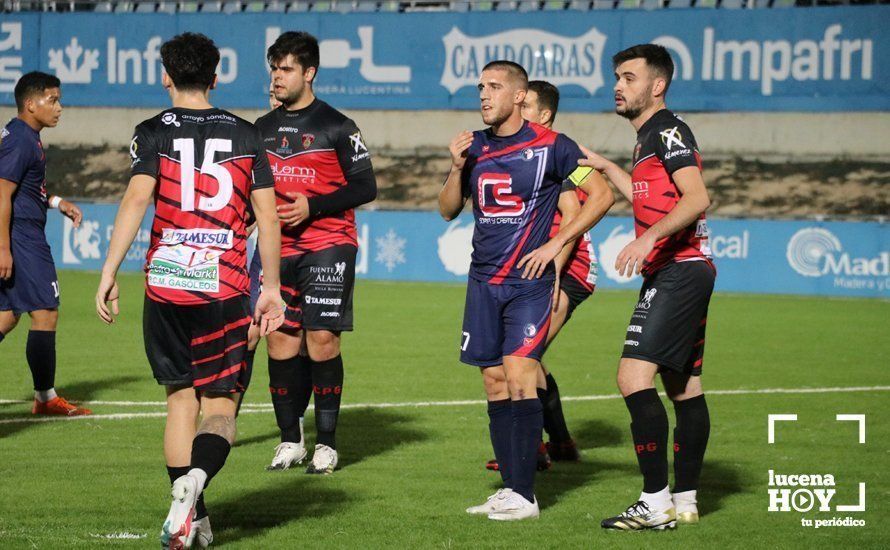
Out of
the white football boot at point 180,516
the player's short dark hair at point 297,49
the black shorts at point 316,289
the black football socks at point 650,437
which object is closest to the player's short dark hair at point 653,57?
the black football socks at point 650,437

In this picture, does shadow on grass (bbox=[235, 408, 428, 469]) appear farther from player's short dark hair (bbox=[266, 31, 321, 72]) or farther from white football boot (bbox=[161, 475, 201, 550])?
white football boot (bbox=[161, 475, 201, 550])

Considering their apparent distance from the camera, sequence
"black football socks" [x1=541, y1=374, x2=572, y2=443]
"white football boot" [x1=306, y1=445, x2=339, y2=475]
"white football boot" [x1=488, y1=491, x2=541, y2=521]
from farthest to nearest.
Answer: "black football socks" [x1=541, y1=374, x2=572, y2=443], "white football boot" [x1=306, y1=445, x2=339, y2=475], "white football boot" [x1=488, y1=491, x2=541, y2=521]

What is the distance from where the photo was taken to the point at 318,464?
751 cm

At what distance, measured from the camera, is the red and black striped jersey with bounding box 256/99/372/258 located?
7.79 m

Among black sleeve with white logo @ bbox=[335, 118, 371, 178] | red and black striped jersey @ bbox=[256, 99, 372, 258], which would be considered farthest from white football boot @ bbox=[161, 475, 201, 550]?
black sleeve with white logo @ bbox=[335, 118, 371, 178]

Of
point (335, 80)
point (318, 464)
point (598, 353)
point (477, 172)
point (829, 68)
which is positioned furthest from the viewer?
point (335, 80)

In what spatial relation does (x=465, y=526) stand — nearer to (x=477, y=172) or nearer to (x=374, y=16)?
(x=477, y=172)

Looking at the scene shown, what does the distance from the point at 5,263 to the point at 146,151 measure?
13.4 feet

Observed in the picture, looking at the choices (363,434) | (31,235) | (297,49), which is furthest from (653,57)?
(31,235)

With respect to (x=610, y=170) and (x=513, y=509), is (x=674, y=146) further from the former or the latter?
(x=513, y=509)

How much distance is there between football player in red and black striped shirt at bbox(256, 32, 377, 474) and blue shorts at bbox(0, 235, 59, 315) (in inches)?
94.4

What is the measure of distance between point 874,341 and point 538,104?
943 cm

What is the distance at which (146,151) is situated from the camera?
5.41m

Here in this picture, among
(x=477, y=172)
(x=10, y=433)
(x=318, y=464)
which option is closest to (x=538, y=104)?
(x=477, y=172)
